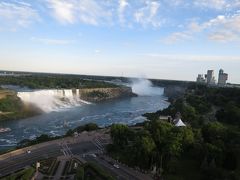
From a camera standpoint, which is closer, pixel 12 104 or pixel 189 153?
pixel 189 153

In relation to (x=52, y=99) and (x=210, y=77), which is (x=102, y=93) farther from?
(x=210, y=77)

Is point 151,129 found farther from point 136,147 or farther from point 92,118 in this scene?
point 92,118

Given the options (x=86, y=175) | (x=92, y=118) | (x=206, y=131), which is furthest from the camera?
(x=92, y=118)

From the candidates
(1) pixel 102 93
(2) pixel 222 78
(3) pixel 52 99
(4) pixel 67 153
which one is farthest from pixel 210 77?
(4) pixel 67 153

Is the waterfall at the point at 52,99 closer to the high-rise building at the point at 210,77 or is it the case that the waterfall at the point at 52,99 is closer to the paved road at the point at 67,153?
the paved road at the point at 67,153

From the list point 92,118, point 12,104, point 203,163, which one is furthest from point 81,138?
point 12,104
